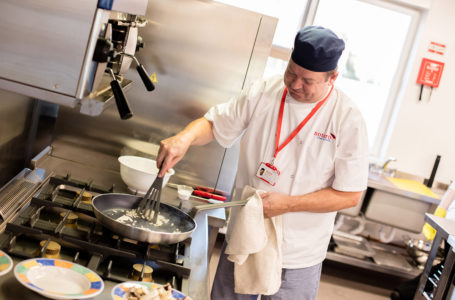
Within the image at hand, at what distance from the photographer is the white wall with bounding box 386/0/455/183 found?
424 centimetres

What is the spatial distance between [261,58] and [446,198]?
206cm

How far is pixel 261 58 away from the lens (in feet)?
8.21

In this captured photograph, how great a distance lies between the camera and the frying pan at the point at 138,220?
4.97 feet

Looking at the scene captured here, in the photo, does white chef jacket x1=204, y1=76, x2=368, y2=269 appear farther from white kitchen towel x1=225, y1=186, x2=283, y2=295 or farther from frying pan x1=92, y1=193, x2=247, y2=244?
frying pan x1=92, y1=193, x2=247, y2=244

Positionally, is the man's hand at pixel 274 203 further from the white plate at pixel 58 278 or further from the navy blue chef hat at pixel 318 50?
the white plate at pixel 58 278

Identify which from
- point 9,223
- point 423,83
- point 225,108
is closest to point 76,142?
point 225,108

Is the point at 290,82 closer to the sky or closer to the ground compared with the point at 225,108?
closer to the sky

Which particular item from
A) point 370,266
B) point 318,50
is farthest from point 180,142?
point 370,266

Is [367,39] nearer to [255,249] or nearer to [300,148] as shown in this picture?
[300,148]

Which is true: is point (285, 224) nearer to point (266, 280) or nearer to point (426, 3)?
point (266, 280)

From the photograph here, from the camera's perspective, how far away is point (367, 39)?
4.37 m

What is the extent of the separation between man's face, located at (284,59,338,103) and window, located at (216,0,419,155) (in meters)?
2.33

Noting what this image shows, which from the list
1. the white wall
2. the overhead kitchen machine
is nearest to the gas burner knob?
the overhead kitchen machine

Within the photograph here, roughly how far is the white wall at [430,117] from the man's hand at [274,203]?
2.81 metres
